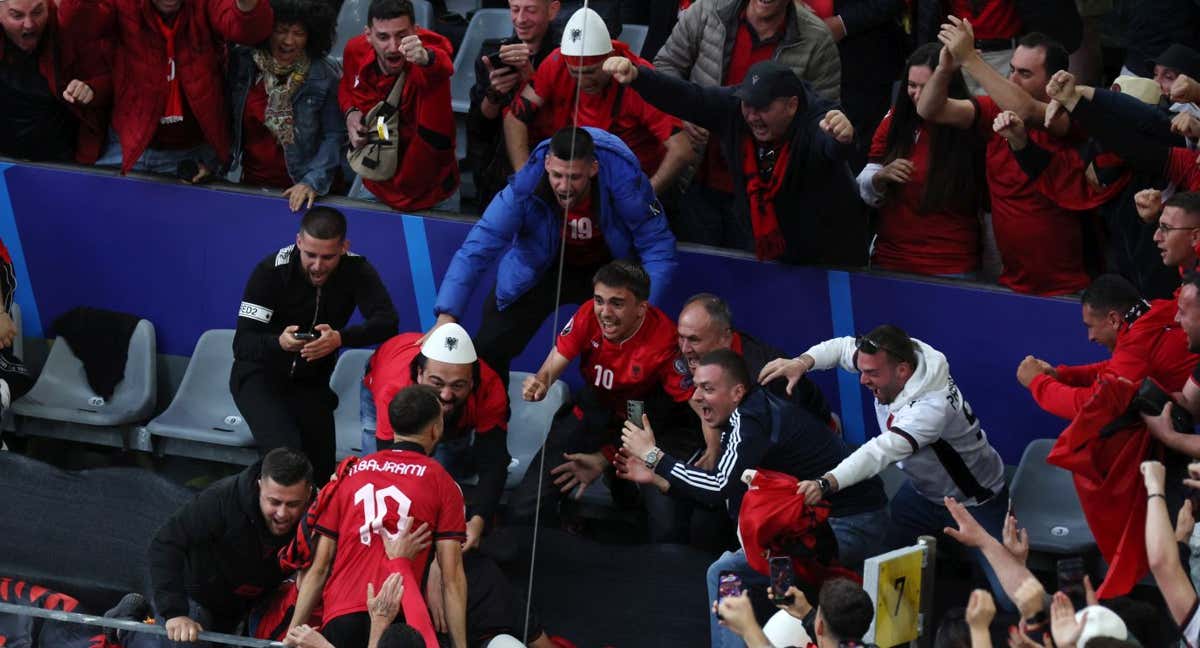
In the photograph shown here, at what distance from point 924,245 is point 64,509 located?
13.1 ft

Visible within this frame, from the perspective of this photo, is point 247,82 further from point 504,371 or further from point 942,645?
point 942,645

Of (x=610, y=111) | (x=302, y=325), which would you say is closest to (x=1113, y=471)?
(x=610, y=111)

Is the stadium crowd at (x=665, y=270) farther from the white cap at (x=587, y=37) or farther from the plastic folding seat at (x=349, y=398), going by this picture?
the plastic folding seat at (x=349, y=398)

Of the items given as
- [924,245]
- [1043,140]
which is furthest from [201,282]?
[1043,140]

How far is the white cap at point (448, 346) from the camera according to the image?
7.59 metres

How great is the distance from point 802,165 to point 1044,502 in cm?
176

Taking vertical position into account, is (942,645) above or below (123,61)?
below

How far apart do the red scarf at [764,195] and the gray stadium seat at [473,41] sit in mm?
2631

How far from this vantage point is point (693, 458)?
7.94 m

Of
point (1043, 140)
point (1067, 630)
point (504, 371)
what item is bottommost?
point (504, 371)

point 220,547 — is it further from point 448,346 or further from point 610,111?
point 610,111

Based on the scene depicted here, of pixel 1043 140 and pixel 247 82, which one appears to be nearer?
pixel 1043 140

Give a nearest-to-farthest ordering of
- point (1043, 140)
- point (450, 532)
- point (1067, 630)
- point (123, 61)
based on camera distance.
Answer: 1. point (1067, 630)
2. point (450, 532)
3. point (1043, 140)
4. point (123, 61)

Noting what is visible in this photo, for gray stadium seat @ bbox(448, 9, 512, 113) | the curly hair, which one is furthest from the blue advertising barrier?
gray stadium seat @ bbox(448, 9, 512, 113)
